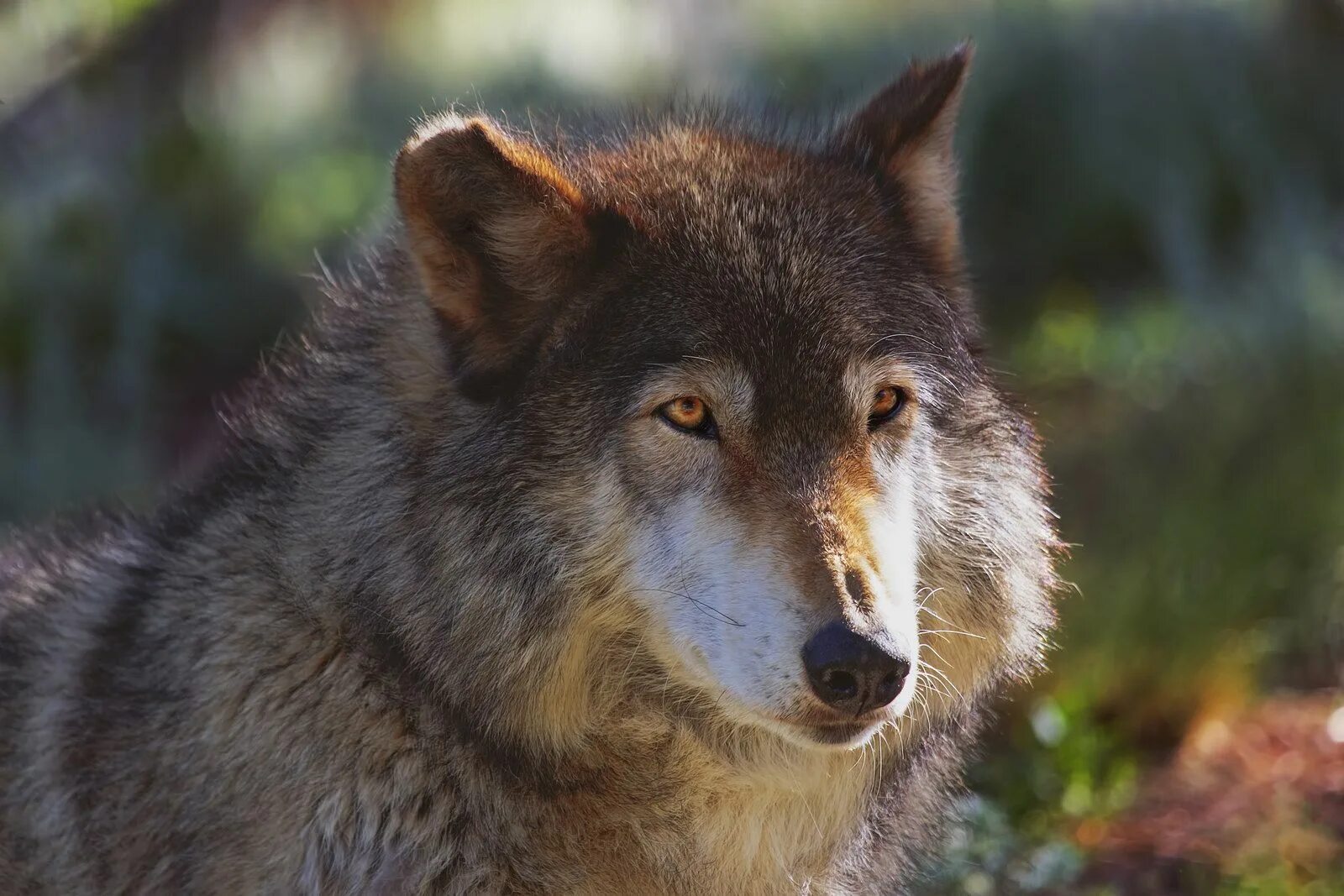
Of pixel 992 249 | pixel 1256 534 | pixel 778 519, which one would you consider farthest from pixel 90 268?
pixel 778 519

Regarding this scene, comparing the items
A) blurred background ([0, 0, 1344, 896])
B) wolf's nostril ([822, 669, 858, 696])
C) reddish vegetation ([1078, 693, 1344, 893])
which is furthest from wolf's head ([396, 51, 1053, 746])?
reddish vegetation ([1078, 693, 1344, 893])

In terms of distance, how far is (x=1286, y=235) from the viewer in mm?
8102

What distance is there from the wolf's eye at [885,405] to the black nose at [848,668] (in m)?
0.55

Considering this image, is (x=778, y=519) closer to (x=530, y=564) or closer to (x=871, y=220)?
(x=530, y=564)

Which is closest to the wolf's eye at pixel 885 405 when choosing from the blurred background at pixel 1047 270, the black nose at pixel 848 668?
the black nose at pixel 848 668

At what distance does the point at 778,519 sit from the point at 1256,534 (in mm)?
4176

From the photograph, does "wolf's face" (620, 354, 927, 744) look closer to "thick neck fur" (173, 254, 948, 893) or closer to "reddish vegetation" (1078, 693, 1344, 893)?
"thick neck fur" (173, 254, 948, 893)

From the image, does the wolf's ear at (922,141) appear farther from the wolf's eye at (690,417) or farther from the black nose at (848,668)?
the black nose at (848,668)

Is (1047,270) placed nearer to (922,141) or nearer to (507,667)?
(922,141)

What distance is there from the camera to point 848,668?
2627 millimetres

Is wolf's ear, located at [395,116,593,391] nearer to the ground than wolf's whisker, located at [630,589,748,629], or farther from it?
farther from it

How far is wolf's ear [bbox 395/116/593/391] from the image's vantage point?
113 inches

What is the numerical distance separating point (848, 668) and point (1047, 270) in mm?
8198

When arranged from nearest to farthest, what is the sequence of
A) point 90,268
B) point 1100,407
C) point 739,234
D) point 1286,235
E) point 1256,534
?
1. point 739,234
2. point 1256,534
3. point 1100,407
4. point 1286,235
5. point 90,268
